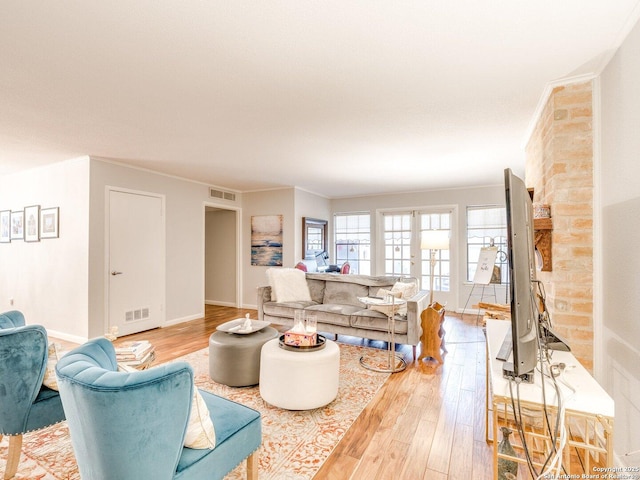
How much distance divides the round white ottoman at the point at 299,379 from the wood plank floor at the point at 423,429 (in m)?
0.33

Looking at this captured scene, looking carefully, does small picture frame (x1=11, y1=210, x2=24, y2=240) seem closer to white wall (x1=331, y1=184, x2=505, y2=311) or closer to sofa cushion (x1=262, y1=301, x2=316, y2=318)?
sofa cushion (x1=262, y1=301, x2=316, y2=318)

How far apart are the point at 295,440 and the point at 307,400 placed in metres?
0.30

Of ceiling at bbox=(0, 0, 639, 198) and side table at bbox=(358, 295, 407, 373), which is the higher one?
ceiling at bbox=(0, 0, 639, 198)

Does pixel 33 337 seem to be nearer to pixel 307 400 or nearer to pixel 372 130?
pixel 307 400

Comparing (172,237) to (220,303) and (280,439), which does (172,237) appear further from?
(280,439)

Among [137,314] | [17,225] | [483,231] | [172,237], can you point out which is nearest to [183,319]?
[137,314]

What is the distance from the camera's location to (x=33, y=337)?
1.60 metres

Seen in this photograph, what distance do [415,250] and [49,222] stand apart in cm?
625

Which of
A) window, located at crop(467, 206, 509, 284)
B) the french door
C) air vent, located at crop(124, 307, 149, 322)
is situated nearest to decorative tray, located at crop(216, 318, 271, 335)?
air vent, located at crop(124, 307, 149, 322)

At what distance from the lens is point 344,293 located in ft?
14.9

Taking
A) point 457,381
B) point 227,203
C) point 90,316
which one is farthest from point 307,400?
point 227,203

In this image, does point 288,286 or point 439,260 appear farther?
point 439,260

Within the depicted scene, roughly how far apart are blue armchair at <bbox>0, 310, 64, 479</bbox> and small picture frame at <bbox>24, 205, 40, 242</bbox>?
3975 millimetres

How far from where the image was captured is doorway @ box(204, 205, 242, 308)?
655 centimetres
